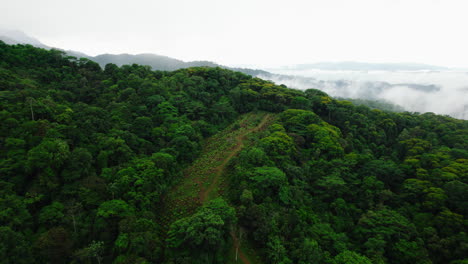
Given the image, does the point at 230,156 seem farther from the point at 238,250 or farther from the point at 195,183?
the point at 238,250

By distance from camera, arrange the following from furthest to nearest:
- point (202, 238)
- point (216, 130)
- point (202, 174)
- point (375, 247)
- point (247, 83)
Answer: point (247, 83) < point (216, 130) < point (202, 174) < point (375, 247) < point (202, 238)

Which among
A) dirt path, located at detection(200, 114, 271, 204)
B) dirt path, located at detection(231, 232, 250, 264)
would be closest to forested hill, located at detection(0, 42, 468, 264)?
dirt path, located at detection(231, 232, 250, 264)

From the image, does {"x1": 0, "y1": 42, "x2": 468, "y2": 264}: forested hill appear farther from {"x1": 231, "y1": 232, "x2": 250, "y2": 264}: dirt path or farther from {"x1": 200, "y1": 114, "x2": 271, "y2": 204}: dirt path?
{"x1": 200, "y1": 114, "x2": 271, "y2": 204}: dirt path

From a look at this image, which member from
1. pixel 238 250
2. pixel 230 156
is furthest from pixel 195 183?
pixel 238 250

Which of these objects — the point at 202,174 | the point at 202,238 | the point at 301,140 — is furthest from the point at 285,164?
the point at 202,238

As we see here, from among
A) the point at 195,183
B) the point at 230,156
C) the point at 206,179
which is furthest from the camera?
the point at 230,156

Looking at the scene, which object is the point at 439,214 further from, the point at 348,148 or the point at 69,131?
the point at 69,131

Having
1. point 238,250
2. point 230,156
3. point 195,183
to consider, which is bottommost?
point 238,250

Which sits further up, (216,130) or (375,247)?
(216,130)
